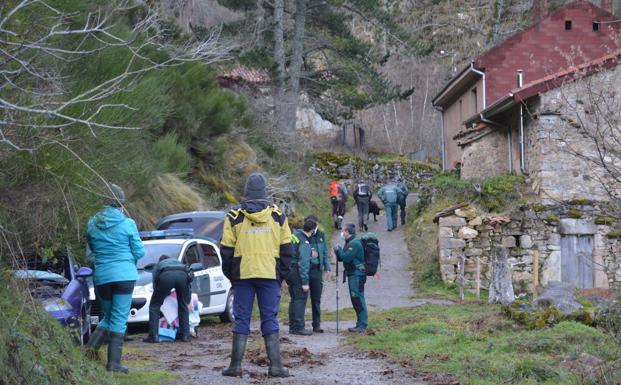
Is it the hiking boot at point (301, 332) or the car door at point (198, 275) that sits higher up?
the car door at point (198, 275)

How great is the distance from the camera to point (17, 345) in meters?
7.11

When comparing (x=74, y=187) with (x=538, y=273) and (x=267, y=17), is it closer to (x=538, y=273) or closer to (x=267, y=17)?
(x=538, y=273)

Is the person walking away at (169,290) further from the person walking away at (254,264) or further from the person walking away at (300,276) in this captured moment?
the person walking away at (254,264)

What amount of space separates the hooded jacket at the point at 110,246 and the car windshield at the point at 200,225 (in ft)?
31.1

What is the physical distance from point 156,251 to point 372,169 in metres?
31.4

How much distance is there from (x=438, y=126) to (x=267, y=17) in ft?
75.3

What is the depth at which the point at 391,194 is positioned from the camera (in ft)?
109

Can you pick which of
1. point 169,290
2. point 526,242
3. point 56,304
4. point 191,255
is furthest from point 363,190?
point 56,304

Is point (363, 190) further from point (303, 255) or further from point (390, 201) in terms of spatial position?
point (303, 255)

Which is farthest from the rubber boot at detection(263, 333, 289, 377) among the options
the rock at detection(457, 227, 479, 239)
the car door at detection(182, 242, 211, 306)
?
the rock at detection(457, 227, 479, 239)

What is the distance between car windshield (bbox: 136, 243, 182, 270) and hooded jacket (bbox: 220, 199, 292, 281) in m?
6.35

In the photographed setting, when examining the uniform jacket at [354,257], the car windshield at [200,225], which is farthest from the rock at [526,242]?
the uniform jacket at [354,257]

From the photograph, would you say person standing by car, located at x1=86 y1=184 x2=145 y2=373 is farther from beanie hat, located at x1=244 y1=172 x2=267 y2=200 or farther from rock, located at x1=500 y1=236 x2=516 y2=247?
rock, located at x1=500 y1=236 x2=516 y2=247

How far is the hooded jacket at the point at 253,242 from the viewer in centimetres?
931
